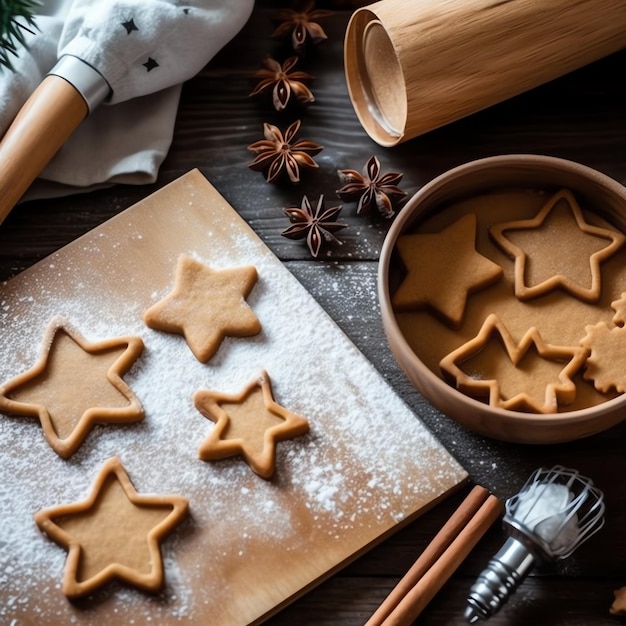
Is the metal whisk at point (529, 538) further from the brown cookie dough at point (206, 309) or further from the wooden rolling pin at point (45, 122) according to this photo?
the wooden rolling pin at point (45, 122)

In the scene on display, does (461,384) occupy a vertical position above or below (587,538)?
above

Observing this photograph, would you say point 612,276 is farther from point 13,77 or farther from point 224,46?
point 13,77

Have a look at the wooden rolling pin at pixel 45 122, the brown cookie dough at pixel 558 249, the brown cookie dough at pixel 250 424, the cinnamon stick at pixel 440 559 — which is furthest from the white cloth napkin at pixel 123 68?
the cinnamon stick at pixel 440 559

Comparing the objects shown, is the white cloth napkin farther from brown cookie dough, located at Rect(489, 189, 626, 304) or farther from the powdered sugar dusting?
brown cookie dough, located at Rect(489, 189, 626, 304)

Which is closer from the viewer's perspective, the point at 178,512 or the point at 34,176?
the point at 178,512

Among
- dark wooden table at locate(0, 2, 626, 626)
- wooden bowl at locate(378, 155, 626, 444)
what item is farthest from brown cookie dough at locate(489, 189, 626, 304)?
dark wooden table at locate(0, 2, 626, 626)

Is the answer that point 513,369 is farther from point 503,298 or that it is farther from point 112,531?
point 112,531

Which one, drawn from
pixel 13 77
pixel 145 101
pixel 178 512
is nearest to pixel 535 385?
pixel 178 512

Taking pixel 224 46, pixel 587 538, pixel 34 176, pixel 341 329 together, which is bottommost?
pixel 587 538
